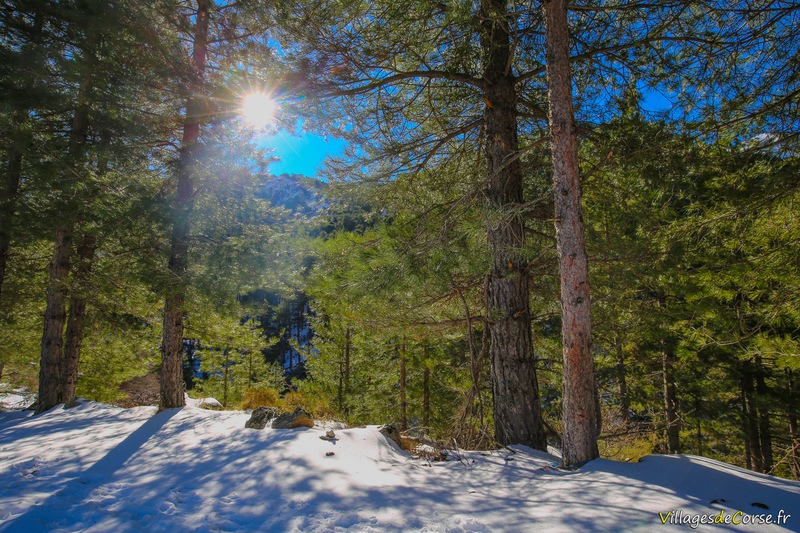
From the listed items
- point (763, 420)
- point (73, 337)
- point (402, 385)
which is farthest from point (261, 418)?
point (763, 420)

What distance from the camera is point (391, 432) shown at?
4848 mm

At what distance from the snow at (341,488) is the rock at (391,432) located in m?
0.18

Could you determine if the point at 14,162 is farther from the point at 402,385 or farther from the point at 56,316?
the point at 402,385

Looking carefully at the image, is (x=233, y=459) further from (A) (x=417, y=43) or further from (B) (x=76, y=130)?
(B) (x=76, y=130)

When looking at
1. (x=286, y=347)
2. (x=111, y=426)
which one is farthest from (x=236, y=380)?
(x=286, y=347)

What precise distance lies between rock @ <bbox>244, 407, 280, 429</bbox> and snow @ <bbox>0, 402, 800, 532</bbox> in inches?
11.9

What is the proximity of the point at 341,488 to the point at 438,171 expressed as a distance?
4541mm

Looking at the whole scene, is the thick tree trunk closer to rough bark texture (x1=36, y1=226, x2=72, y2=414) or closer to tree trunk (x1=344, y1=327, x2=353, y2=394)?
rough bark texture (x1=36, y1=226, x2=72, y2=414)

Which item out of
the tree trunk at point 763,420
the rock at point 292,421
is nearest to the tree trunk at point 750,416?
the tree trunk at point 763,420

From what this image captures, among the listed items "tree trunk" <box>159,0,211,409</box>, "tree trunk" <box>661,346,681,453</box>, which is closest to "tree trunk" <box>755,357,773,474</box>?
"tree trunk" <box>661,346,681,453</box>

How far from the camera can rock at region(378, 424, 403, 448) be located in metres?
4.77

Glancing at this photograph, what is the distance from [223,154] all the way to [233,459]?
5296 mm

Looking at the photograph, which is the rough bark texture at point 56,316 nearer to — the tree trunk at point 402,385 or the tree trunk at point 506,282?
the tree trunk at point 506,282

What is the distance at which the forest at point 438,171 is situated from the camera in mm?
3883
